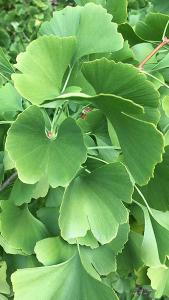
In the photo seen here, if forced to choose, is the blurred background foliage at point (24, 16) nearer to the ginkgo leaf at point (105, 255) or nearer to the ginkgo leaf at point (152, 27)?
the ginkgo leaf at point (152, 27)

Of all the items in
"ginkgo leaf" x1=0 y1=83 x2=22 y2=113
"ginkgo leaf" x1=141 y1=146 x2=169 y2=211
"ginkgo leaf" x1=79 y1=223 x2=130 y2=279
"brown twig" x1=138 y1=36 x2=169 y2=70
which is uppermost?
"brown twig" x1=138 y1=36 x2=169 y2=70

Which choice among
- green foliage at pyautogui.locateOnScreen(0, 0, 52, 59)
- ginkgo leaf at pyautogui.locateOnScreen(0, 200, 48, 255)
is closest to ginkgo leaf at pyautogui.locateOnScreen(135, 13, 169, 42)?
ginkgo leaf at pyautogui.locateOnScreen(0, 200, 48, 255)

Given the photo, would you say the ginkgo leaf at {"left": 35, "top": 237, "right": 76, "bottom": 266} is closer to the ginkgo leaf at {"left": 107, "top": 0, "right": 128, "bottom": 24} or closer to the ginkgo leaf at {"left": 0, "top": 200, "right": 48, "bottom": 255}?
the ginkgo leaf at {"left": 0, "top": 200, "right": 48, "bottom": 255}

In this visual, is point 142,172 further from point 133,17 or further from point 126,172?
point 133,17

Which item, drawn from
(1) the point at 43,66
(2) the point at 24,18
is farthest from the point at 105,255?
(2) the point at 24,18

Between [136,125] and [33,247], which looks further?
[33,247]

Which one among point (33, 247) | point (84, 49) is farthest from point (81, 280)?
point (84, 49)

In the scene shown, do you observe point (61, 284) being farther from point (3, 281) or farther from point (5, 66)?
point (5, 66)
